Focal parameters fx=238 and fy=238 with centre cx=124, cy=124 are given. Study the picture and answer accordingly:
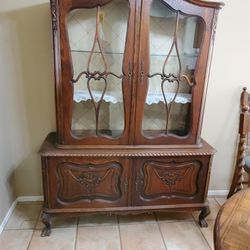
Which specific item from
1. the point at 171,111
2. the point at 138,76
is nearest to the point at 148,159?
the point at 171,111

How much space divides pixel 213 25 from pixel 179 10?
24cm

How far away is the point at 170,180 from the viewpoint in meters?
1.77

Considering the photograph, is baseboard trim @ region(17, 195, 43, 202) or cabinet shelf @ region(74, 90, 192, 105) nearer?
cabinet shelf @ region(74, 90, 192, 105)

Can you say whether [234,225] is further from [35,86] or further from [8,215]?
[8,215]

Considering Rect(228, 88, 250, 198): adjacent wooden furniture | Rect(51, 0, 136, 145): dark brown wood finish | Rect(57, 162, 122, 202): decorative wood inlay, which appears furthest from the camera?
Rect(228, 88, 250, 198): adjacent wooden furniture

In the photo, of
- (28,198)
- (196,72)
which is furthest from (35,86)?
(196,72)

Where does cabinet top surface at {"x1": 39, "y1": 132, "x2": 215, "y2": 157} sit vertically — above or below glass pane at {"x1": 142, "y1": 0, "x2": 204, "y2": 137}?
below

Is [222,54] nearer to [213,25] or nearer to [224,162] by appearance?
[213,25]

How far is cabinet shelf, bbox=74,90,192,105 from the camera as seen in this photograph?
1608 mm

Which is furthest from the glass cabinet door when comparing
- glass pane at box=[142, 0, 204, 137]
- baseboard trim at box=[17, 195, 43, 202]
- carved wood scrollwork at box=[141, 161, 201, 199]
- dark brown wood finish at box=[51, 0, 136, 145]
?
baseboard trim at box=[17, 195, 43, 202]

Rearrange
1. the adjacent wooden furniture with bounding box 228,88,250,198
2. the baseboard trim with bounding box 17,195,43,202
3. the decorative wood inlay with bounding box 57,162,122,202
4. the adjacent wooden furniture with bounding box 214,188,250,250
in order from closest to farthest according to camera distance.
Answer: the adjacent wooden furniture with bounding box 214,188,250,250, the decorative wood inlay with bounding box 57,162,122,202, the adjacent wooden furniture with bounding box 228,88,250,198, the baseboard trim with bounding box 17,195,43,202

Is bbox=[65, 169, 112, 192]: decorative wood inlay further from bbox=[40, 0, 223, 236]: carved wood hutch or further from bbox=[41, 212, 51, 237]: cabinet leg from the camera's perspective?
bbox=[41, 212, 51, 237]: cabinet leg

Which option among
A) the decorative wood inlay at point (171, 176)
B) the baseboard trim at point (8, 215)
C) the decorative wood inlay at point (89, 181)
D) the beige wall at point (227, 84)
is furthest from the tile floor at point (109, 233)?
the beige wall at point (227, 84)

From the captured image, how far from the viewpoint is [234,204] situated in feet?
3.02
